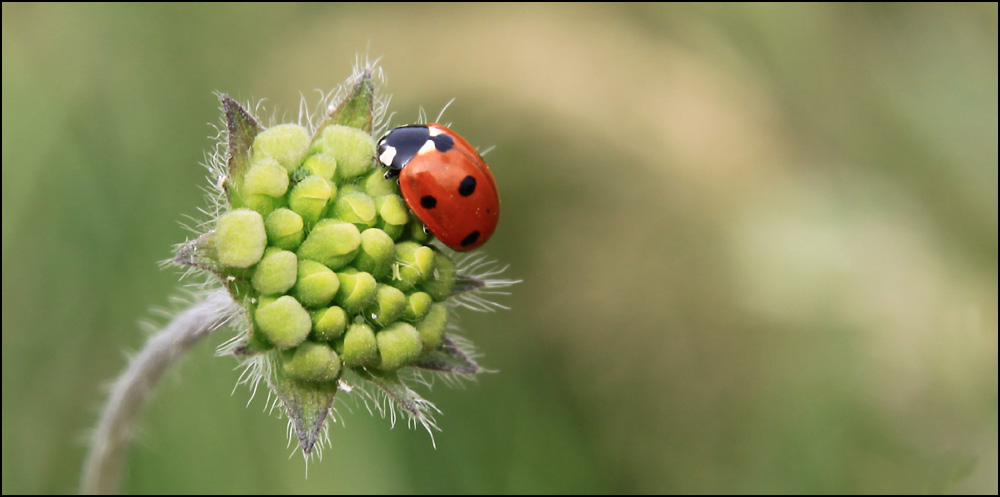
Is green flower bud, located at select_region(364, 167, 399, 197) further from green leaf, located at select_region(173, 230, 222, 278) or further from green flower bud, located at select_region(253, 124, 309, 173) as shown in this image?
green leaf, located at select_region(173, 230, 222, 278)

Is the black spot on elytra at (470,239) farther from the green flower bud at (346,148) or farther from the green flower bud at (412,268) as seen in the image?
the green flower bud at (346,148)

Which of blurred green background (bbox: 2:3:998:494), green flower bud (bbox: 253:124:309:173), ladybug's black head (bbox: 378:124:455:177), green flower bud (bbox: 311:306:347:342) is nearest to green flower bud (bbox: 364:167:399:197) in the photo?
ladybug's black head (bbox: 378:124:455:177)

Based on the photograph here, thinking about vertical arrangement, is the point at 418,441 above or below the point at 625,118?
below

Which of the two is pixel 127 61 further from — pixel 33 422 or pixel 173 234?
pixel 33 422

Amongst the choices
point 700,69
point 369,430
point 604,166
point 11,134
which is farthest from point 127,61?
point 700,69

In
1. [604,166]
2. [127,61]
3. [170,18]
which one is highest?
[170,18]

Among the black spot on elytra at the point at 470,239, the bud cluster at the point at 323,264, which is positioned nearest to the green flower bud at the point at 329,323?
the bud cluster at the point at 323,264
